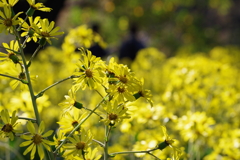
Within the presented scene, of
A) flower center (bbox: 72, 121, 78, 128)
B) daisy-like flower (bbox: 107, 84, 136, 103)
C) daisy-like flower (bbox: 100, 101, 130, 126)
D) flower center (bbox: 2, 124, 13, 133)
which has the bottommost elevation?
flower center (bbox: 2, 124, 13, 133)

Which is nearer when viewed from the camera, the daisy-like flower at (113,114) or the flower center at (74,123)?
the daisy-like flower at (113,114)

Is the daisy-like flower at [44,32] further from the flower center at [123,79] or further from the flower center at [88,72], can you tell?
the flower center at [123,79]

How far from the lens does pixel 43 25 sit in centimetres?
122

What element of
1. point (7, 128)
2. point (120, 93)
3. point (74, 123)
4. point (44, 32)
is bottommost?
point (7, 128)

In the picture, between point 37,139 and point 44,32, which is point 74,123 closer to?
point 37,139

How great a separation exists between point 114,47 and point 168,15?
3108 millimetres

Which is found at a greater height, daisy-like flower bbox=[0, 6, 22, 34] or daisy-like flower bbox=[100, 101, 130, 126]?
daisy-like flower bbox=[0, 6, 22, 34]

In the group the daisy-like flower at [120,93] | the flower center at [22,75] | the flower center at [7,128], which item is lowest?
the flower center at [7,128]

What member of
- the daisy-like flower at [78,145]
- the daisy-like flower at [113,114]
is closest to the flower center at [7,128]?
the daisy-like flower at [78,145]

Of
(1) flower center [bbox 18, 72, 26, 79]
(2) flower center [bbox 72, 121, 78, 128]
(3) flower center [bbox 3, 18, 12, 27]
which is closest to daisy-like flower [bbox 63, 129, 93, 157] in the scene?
(2) flower center [bbox 72, 121, 78, 128]

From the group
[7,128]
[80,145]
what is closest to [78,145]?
[80,145]

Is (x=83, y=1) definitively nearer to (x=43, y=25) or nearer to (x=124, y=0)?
(x=124, y=0)

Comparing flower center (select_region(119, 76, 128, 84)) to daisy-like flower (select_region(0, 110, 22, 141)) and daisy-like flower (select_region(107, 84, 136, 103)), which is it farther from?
daisy-like flower (select_region(0, 110, 22, 141))

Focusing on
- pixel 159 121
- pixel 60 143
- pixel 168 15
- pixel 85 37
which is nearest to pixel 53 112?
pixel 85 37
